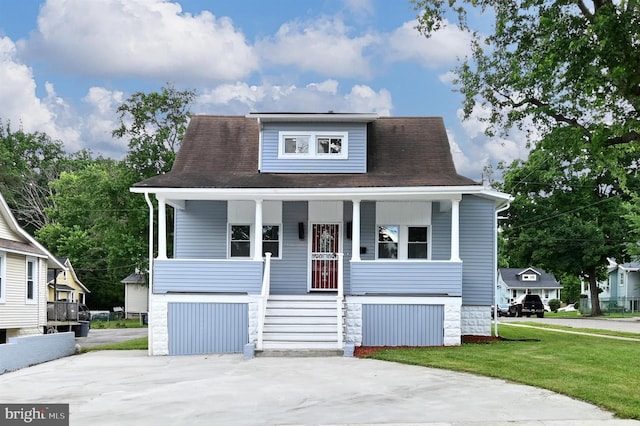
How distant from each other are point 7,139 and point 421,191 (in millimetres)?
58299

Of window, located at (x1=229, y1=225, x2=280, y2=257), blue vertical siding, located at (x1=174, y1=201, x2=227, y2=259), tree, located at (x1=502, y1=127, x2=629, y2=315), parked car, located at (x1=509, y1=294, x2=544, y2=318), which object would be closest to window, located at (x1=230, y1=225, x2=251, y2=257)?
window, located at (x1=229, y1=225, x2=280, y2=257)

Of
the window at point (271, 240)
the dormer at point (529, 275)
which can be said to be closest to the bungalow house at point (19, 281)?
the window at point (271, 240)

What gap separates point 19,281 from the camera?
953 inches

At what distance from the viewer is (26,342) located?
16172mm

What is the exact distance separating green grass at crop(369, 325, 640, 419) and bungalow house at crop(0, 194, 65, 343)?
1427 centimetres

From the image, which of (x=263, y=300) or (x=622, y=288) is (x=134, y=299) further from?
(x=622, y=288)

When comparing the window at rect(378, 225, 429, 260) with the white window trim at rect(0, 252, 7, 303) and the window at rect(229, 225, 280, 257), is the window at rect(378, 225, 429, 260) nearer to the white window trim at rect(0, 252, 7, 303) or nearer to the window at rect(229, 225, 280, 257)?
the window at rect(229, 225, 280, 257)

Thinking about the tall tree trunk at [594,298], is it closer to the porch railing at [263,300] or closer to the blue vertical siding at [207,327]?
the porch railing at [263,300]

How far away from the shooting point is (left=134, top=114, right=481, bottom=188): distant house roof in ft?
56.6

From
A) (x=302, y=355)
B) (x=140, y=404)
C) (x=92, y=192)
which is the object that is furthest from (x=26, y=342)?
(x=92, y=192)

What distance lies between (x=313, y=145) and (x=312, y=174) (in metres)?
0.81

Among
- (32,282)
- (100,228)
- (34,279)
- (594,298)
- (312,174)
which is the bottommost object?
(594,298)

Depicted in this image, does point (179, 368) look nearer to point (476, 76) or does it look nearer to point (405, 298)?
point (405, 298)

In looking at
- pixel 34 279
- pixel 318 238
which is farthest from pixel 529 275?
pixel 318 238
